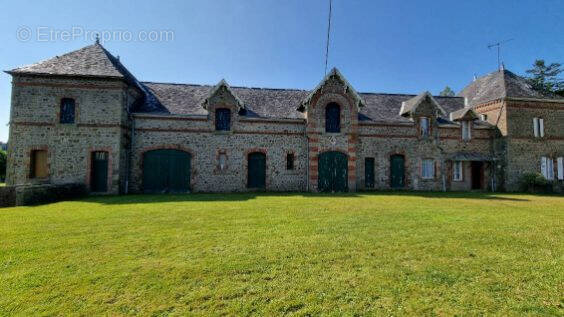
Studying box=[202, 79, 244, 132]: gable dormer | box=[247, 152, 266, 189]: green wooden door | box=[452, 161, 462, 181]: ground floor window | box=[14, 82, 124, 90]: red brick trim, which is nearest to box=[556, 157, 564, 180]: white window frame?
box=[452, 161, 462, 181]: ground floor window

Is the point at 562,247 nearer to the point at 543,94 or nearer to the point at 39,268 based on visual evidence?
the point at 39,268

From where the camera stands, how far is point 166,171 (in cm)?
1677

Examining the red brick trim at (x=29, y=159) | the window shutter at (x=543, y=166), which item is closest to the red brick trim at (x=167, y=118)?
the red brick trim at (x=29, y=159)

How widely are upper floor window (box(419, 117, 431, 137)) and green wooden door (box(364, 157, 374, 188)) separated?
14.3ft

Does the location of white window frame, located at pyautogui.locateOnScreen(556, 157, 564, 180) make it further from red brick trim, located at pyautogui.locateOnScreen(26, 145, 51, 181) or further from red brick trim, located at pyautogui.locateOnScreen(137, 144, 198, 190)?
red brick trim, located at pyautogui.locateOnScreen(26, 145, 51, 181)

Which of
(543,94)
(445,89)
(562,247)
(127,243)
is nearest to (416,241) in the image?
(562,247)

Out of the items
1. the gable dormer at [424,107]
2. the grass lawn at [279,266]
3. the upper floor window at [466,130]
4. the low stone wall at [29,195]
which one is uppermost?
the gable dormer at [424,107]

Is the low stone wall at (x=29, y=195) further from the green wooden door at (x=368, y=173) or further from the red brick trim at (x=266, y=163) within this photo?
the green wooden door at (x=368, y=173)

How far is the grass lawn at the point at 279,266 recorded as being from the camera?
347 centimetres

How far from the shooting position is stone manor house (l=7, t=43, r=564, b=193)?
49.9 feet

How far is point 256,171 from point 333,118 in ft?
20.5

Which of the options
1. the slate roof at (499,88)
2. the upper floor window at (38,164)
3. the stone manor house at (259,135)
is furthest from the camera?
the slate roof at (499,88)

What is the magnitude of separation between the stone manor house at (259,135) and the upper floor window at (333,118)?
67 millimetres

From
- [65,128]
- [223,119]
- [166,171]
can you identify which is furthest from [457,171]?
[65,128]
